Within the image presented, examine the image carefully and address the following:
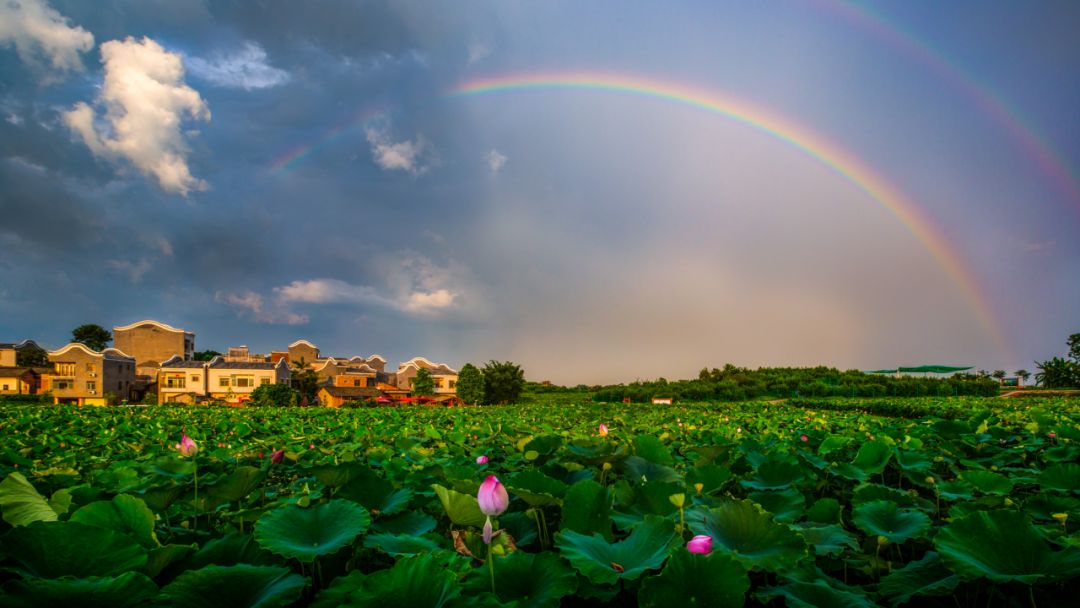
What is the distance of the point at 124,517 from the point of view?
1235 millimetres

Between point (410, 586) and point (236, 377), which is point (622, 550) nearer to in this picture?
point (410, 586)

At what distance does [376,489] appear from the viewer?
65.2 inches

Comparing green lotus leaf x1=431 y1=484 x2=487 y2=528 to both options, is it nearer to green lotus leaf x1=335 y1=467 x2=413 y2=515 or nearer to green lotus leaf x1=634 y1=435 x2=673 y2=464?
green lotus leaf x1=335 y1=467 x2=413 y2=515

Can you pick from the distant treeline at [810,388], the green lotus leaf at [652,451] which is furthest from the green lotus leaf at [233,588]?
the distant treeline at [810,388]

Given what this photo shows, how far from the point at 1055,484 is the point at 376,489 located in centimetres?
275

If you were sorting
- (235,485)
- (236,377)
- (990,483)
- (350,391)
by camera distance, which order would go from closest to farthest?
(235,485) < (990,483) < (236,377) < (350,391)

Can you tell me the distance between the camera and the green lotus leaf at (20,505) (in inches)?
51.6

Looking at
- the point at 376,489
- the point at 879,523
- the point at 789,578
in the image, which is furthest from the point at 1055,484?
the point at 376,489

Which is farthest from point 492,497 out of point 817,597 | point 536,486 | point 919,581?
point 919,581

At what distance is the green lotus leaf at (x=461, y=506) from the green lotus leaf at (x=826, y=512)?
1171 millimetres

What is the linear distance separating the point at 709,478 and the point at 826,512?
0.38 metres

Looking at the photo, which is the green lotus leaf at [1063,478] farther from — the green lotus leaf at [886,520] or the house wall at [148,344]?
the house wall at [148,344]

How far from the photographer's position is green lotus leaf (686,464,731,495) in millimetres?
1920

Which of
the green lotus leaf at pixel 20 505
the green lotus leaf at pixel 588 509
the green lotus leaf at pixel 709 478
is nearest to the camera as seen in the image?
the green lotus leaf at pixel 20 505
